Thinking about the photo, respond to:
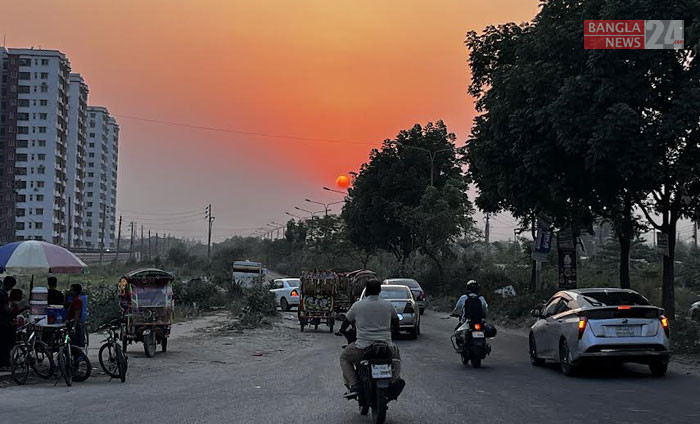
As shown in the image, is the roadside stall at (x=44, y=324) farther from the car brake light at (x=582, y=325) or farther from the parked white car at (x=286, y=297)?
the parked white car at (x=286, y=297)

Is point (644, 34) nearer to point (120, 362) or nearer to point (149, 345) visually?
point (120, 362)

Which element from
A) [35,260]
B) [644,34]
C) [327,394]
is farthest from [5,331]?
[644,34]

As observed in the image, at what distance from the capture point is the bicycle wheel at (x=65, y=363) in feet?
42.3

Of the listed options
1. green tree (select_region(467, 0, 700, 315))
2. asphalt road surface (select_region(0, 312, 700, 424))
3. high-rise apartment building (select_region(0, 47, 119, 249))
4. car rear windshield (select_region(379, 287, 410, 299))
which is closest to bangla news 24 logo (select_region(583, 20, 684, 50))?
green tree (select_region(467, 0, 700, 315))

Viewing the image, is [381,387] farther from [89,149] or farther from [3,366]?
[89,149]

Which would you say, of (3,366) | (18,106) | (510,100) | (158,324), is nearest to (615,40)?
(510,100)

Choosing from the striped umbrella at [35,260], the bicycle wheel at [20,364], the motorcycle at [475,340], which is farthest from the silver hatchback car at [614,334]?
the striped umbrella at [35,260]

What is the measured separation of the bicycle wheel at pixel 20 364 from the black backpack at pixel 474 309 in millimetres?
8486

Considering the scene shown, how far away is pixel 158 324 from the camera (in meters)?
17.9

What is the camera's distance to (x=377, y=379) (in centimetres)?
893

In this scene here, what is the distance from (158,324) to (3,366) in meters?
4.16

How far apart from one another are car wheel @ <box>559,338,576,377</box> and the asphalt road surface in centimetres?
25

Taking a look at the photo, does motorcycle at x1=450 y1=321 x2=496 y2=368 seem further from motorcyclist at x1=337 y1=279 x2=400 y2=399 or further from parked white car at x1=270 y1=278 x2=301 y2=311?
parked white car at x1=270 y1=278 x2=301 y2=311

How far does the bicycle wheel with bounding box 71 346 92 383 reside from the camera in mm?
13390
